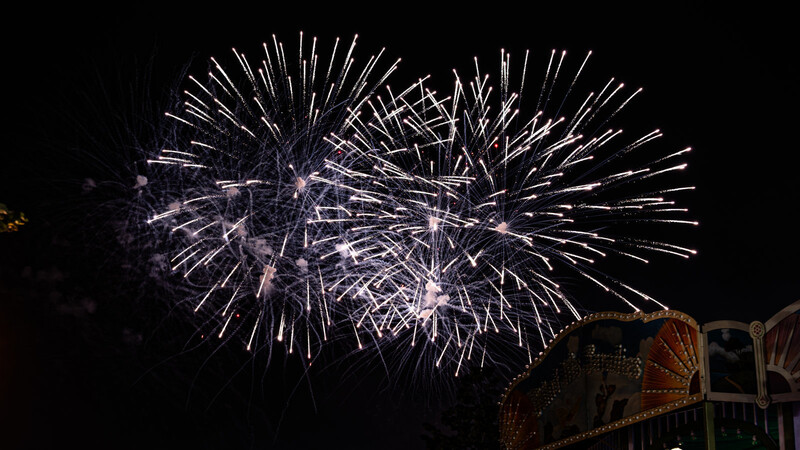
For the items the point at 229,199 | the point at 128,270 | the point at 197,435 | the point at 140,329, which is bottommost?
the point at 197,435

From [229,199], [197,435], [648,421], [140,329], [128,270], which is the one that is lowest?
[197,435]

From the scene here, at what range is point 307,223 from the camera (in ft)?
49.1

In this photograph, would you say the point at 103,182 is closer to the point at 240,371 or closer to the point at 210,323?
the point at 210,323

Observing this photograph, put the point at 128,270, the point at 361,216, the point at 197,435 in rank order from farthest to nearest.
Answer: the point at 197,435 → the point at 128,270 → the point at 361,216

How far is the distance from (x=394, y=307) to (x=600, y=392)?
181 inches

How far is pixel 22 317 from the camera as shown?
1969cm

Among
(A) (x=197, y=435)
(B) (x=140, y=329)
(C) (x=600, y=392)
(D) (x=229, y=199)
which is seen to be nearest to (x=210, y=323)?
(B) (x=140, y=329)

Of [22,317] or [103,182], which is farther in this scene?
[22,317]

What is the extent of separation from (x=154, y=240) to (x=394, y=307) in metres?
6.42

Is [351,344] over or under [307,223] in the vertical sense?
under

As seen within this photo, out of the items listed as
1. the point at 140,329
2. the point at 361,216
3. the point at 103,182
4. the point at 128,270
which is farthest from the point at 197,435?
the point at 361,216

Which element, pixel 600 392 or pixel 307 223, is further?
pixel 307 223

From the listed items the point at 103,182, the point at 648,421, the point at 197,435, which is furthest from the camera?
the point at 197,435

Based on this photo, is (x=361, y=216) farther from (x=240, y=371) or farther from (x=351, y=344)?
(x=240, y=371)
